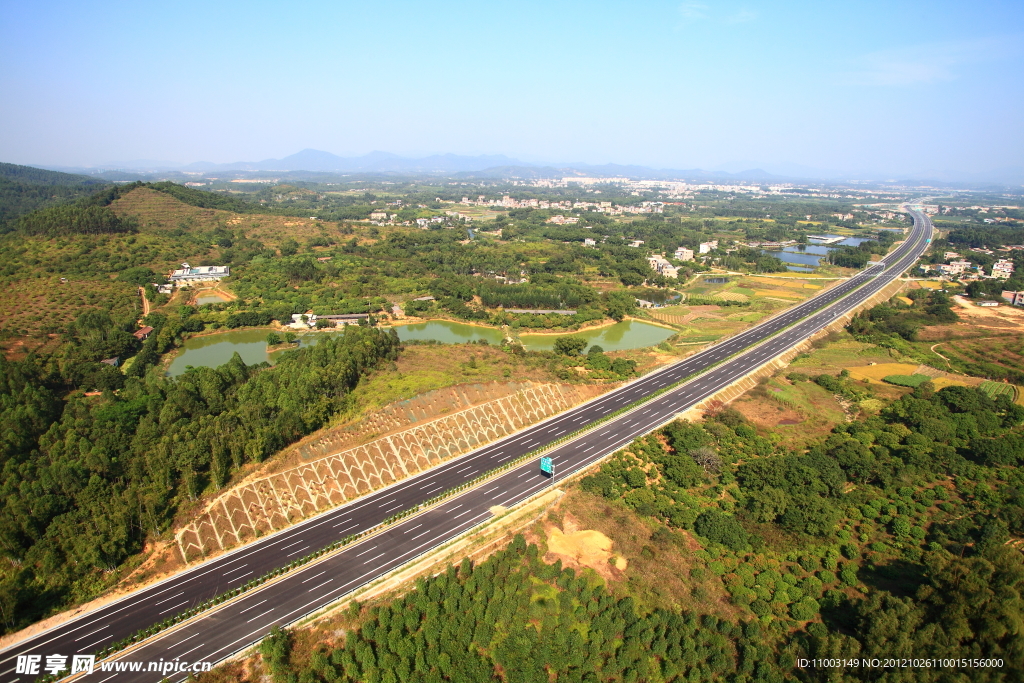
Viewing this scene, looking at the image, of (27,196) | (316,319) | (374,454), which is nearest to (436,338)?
(316,319)

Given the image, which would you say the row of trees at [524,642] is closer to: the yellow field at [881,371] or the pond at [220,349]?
the pond at [220,349]

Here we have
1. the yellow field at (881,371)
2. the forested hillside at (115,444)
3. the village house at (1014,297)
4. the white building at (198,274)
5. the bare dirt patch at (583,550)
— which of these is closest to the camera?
the forested hillside at (115,444)

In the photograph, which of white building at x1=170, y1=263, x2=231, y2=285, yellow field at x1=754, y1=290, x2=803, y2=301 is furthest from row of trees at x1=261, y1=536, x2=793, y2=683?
white building at x1=170, y1=263, x2=231, y2=285

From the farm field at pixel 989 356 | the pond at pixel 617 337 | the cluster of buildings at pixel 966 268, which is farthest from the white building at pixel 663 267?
the cluster of buildings at pixel 966 268

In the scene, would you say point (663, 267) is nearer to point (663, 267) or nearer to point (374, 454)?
point (663, 267)

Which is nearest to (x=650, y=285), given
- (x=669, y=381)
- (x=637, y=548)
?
Answer: (x=669, y=381)

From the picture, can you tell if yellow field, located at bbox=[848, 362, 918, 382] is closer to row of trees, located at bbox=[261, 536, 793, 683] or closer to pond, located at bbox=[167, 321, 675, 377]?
pond, located at bbox=[167, 321, 675, 377]
